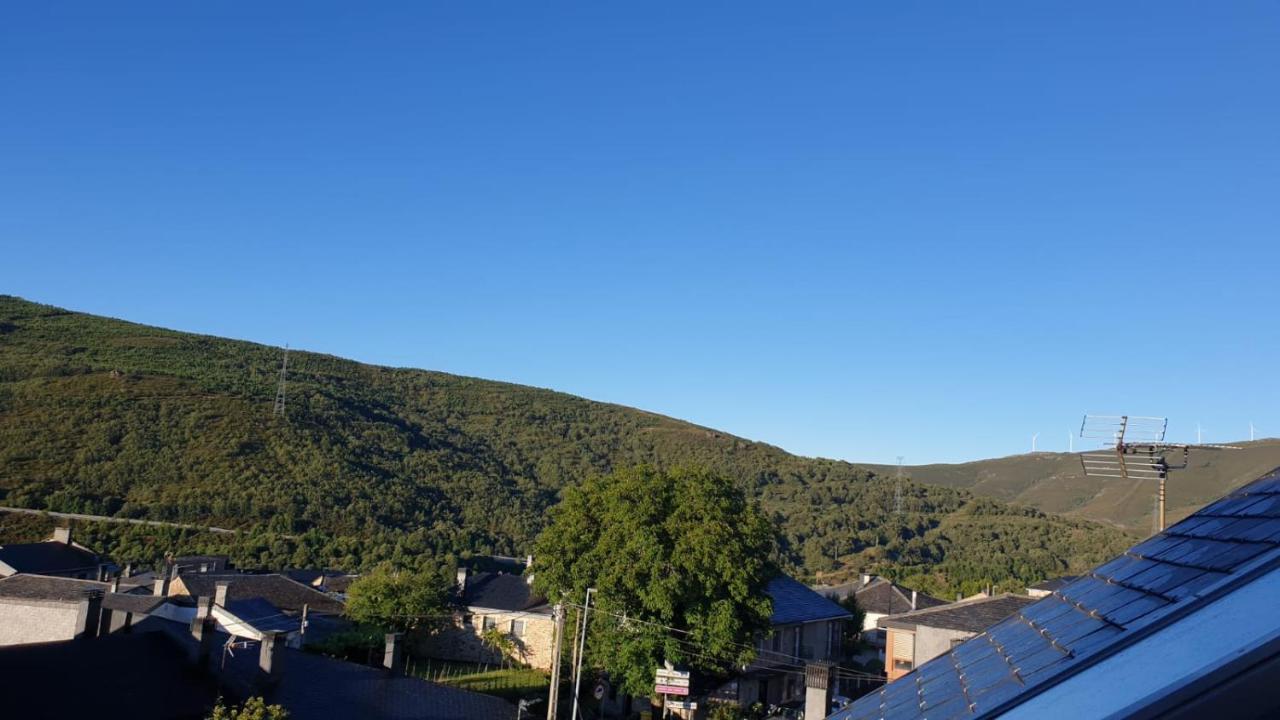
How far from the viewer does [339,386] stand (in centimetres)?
12025

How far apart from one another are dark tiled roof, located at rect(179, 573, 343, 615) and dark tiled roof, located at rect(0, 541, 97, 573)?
11724 millimetres

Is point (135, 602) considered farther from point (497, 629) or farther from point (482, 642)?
point (497, 629)

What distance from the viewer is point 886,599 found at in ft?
179

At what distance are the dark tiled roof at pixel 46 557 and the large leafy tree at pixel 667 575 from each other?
32868 millimetres

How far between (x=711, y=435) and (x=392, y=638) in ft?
379

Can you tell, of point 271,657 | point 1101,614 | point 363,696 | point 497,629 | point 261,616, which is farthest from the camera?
point 497,629

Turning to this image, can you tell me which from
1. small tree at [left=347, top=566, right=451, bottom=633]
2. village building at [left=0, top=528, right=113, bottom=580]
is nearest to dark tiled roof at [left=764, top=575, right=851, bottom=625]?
small tree at [left=347, top=566, right=451, bottom=633]

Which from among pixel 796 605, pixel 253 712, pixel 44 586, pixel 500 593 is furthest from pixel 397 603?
pixel 253 712

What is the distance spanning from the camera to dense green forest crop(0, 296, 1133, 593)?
64.7 meters

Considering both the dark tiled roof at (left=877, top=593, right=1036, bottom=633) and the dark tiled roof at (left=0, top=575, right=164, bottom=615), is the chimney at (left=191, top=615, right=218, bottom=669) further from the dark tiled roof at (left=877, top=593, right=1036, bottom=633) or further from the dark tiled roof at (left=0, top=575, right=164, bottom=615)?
the dark tiled roof at (left=877, top=593, right=1036, bottom=633)

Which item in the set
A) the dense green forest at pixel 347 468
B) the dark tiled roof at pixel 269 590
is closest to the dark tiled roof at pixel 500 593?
the dark tiled roof at pixel 269 590

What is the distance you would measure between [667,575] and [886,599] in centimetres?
2991

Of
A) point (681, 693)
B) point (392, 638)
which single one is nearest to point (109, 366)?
point (392, 638)

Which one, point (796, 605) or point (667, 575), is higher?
point (667, 575)
